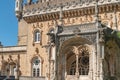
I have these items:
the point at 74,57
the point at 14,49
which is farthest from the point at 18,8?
the point at 74,57

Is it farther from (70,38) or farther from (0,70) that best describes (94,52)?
(0,70)

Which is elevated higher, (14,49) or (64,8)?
(64,8)

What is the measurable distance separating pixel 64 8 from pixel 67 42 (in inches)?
419

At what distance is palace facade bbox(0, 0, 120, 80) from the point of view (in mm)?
23062

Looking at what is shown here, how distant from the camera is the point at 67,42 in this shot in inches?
958

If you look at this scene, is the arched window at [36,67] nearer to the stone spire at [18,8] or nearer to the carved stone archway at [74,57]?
the stone spire at [18,8]

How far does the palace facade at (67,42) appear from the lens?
75.7 ft

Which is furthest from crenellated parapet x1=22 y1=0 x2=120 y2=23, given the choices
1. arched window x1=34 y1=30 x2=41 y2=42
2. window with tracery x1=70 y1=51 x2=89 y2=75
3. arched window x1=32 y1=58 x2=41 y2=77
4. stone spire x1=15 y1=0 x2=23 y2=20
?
window with tracery x1=70 y1=51 x2=89 y2=75

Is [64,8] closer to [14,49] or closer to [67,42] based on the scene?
[14,49]

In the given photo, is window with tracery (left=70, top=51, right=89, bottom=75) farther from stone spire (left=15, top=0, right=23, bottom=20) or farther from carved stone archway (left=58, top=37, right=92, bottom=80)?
stone spire (left=15, top=0, right=23, bottom=20)

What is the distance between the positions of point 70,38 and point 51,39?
171 cm

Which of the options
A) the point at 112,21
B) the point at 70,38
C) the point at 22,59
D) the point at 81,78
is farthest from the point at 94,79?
the point at 22,59

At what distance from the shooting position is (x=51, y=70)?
24453mm

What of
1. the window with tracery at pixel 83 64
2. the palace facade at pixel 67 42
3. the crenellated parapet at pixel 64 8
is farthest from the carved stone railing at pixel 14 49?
the window with tracery at pixel 83 64
